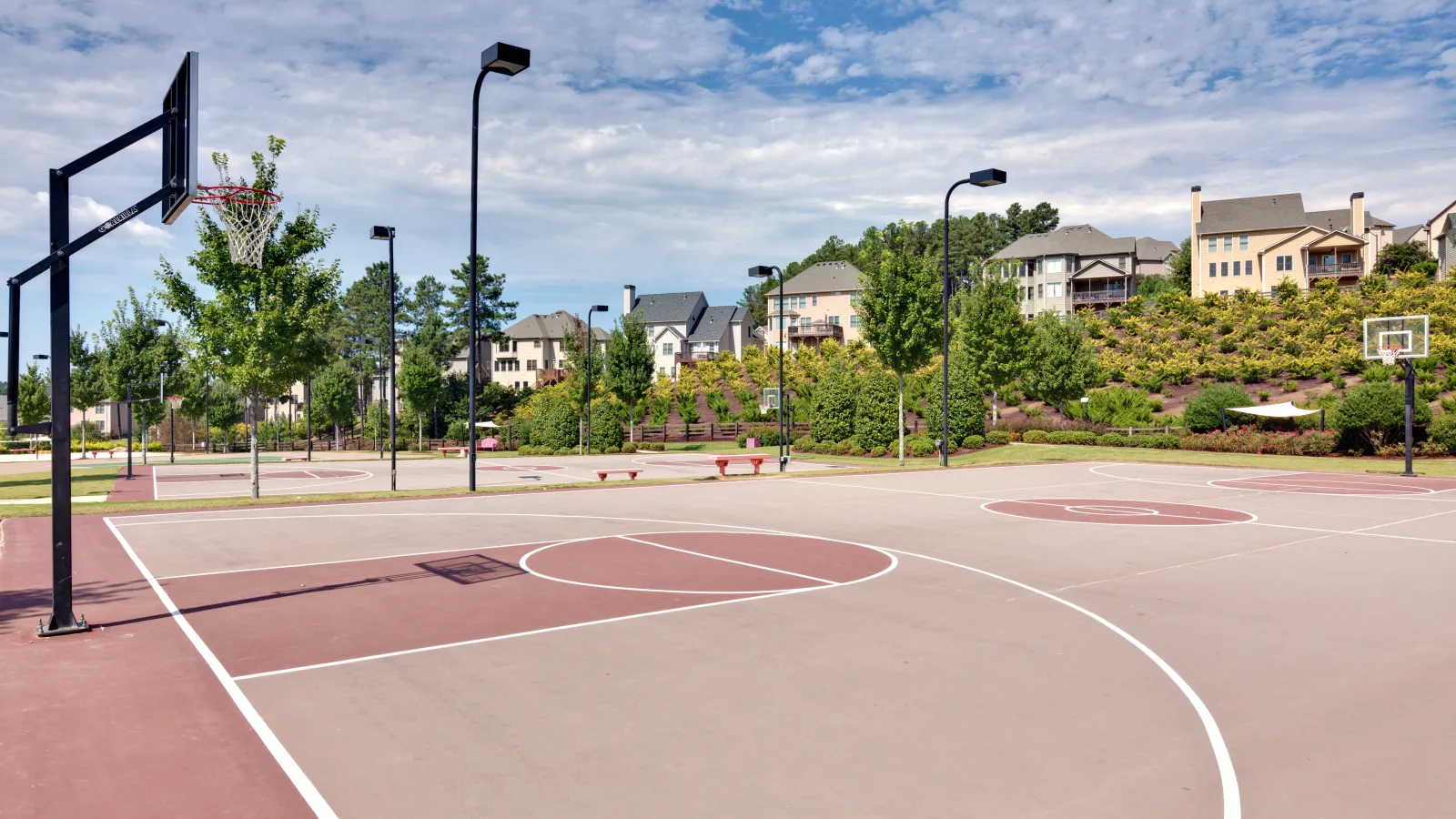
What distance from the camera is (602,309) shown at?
1967 inches

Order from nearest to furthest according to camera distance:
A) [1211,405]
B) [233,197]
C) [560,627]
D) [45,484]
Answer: [560,627]
[233,197]
[45,484]
[1211,405]

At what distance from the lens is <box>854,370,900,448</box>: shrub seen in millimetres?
45062

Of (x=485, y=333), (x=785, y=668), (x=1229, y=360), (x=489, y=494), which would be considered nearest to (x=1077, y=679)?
(x=785, y=668)

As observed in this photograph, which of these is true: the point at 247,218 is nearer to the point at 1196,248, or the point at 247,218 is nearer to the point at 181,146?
the point at 181,146

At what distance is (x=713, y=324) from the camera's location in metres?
104

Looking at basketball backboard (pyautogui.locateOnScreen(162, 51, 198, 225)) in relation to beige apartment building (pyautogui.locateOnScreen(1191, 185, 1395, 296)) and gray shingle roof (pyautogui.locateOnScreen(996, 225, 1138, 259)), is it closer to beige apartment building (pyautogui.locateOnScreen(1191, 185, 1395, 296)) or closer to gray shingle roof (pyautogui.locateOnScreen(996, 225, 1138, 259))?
beige apartment building (pyautogui.locateOnScreen(1191, 185, 1395, 296))

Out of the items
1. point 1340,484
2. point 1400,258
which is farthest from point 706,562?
point 1400,258

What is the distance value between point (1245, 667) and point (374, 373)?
10030 centimetres

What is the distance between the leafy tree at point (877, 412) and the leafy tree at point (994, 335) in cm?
827

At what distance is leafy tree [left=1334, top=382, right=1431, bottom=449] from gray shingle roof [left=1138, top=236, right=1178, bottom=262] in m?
72.0

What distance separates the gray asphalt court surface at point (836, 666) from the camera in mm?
5602

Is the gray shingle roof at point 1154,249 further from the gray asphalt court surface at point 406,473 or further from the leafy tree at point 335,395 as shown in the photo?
the leafy tree at point 335,395

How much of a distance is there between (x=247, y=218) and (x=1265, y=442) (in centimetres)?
4219

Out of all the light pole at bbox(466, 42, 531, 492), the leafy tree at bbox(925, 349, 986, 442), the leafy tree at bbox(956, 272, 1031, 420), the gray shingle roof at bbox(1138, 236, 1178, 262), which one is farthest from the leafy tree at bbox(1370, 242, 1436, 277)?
the light pole at bbox(466, 42, 531, 492)
